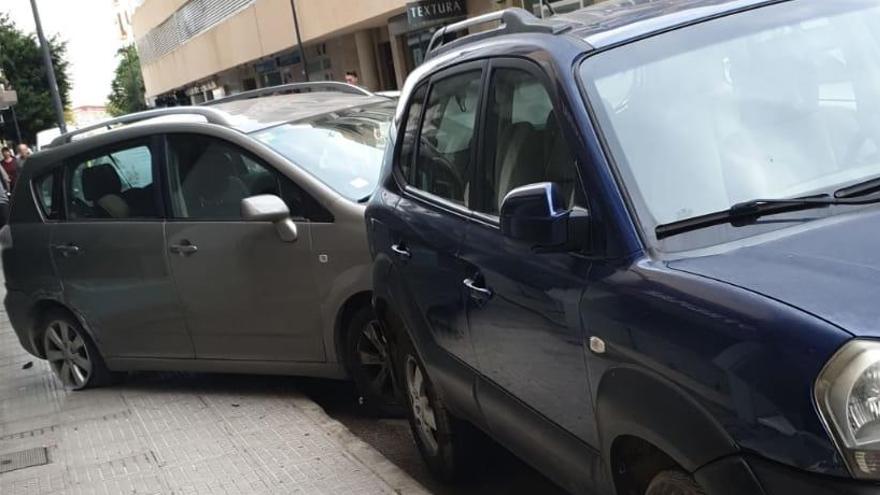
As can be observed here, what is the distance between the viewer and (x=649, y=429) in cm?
259

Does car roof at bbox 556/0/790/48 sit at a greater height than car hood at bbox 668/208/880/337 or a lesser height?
greater

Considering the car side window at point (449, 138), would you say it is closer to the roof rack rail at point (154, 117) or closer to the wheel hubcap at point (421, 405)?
the wheel hubcap at point (421, 405)

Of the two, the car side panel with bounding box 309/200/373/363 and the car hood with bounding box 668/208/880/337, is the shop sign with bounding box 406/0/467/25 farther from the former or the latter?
the car hood with bounding box 668/208/880/337

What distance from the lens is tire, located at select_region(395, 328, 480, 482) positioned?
443 cm

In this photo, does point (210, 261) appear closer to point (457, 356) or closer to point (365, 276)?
point (365, 276)

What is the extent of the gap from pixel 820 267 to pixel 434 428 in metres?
2.46

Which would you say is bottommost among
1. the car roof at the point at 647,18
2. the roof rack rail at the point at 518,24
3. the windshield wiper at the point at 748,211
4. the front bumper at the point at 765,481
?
the front bumper at the point at 765,481

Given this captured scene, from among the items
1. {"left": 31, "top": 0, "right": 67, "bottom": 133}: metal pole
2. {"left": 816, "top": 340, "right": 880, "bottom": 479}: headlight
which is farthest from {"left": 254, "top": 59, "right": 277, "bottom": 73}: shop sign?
{"left": 816, "top": 340, "right": 880, "bottom": 479}: headlight

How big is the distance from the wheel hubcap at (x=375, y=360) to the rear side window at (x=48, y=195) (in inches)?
111

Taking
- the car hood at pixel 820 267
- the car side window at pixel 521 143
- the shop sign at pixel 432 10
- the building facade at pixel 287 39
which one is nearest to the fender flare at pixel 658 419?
the car hood at pixel 820 267

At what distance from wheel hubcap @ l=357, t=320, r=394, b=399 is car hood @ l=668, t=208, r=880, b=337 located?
3.02 metres

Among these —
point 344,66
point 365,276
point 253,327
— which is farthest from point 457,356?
point 344,66

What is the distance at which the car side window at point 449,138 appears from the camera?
3.95 meters

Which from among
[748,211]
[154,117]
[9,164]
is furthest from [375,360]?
[9,164]
